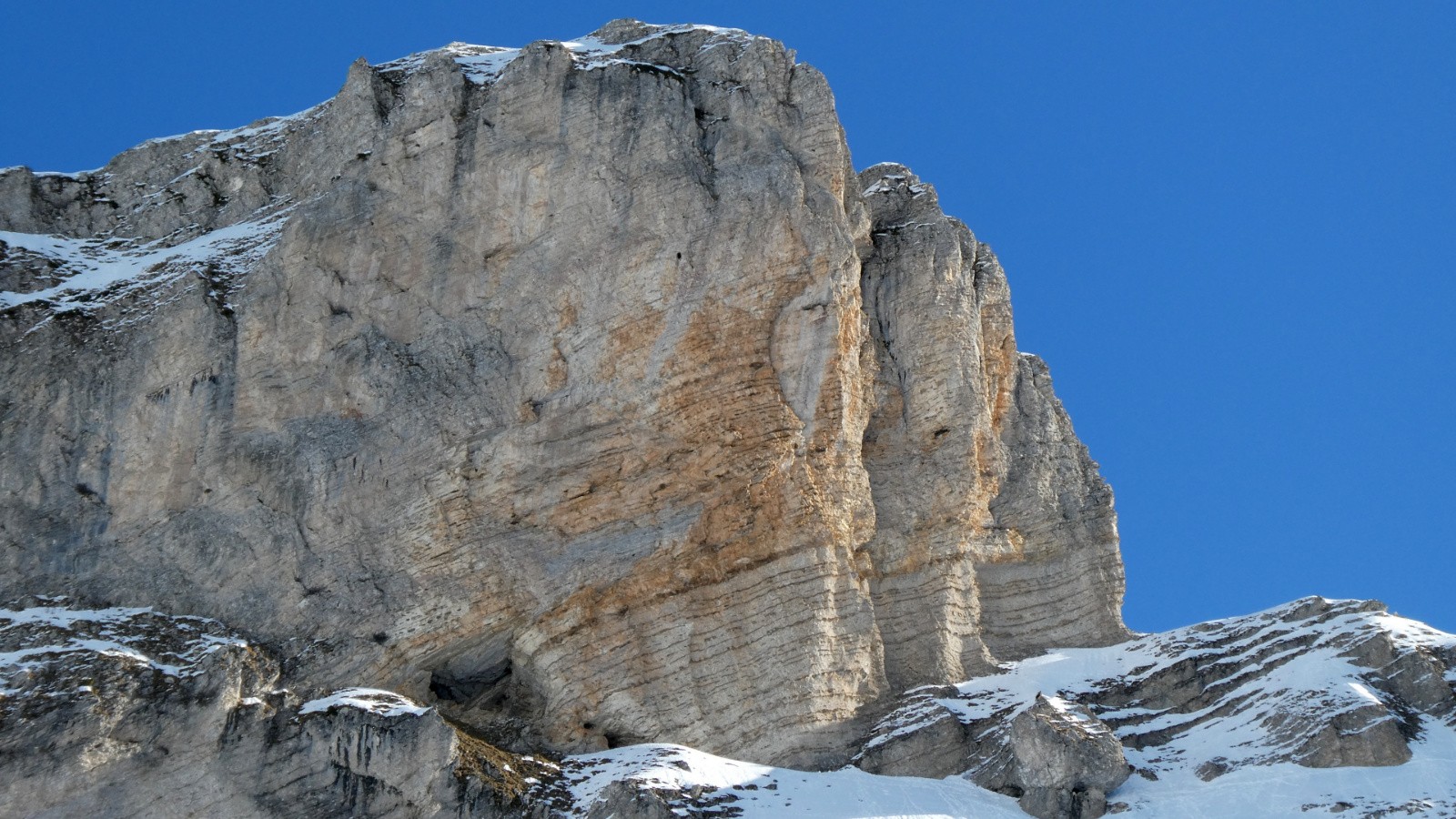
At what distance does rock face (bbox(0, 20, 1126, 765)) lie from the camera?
162ft

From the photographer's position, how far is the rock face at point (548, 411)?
162ft

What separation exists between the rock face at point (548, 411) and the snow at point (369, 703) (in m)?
2.13

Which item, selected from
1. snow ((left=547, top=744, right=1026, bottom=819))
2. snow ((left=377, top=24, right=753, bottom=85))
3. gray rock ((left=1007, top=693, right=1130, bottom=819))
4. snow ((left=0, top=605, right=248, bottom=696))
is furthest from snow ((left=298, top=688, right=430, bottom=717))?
snow ((left=377, top=24, right=753, bottom=85))

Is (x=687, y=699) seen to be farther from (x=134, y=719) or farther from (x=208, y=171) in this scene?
(x=208, y=171)

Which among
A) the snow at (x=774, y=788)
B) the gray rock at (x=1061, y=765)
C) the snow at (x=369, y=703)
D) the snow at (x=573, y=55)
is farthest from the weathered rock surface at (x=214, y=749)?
the snow at (x=573, y=55)

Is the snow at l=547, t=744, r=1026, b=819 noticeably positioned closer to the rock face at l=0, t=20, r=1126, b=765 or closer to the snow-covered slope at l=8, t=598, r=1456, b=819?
the snow-covered slope at l=8, t=598, r=1456, b=819

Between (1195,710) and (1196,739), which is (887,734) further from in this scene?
(1195,710)

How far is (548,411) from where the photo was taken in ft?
168

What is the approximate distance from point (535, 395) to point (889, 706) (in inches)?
438

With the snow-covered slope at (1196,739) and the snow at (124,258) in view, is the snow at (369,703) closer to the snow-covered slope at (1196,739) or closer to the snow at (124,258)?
the snow-covered slope at (1196,739)

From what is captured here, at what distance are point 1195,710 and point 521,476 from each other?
16.9 m

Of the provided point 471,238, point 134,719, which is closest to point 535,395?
point 471,238

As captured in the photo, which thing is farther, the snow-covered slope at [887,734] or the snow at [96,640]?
the snow at [96,640]

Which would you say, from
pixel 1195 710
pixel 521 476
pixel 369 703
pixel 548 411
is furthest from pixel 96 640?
pixel 1195 710
